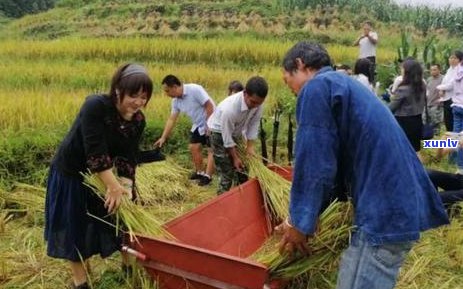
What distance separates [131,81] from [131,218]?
77 centimetres

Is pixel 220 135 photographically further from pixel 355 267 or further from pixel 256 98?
pixel 355 267

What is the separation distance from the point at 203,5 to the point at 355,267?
1954 centimetres

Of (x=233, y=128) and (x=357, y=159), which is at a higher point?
(x=357, y=159)

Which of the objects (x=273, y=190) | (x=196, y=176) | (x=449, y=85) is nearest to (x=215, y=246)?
(x=273, y=190)

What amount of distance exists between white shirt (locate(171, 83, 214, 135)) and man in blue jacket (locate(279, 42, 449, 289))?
3.32 metres

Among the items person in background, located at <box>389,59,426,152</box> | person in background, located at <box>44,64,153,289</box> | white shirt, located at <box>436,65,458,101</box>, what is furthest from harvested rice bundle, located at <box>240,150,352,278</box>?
white shirt, located at <box>436,65,458,101</box>

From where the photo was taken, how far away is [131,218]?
2818 millimetres

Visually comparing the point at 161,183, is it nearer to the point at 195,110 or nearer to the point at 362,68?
the point at 195,110

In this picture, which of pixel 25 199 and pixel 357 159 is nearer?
pixel 357 159

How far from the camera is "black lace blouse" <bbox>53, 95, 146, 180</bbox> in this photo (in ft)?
8.55

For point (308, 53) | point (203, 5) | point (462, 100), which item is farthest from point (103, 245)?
point (203, 5)

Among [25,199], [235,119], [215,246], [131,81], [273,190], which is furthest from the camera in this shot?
[25,199]

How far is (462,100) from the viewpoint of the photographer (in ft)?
19.9

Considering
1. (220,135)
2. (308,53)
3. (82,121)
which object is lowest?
(220,135)
